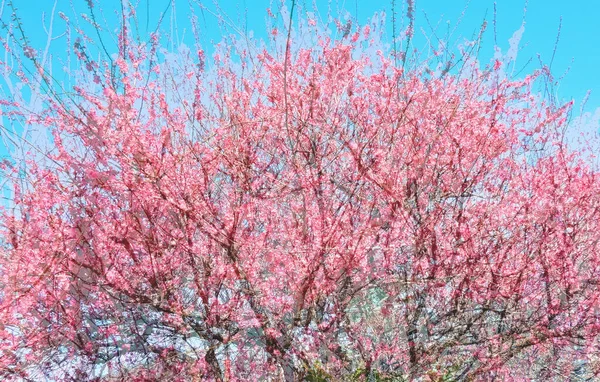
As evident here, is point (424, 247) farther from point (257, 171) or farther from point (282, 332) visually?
point (257, 171)

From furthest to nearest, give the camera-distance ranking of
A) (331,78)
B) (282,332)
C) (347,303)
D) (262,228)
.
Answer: (331,78)
(262,228)
(347,303)
(282,332)

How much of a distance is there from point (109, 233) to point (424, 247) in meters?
3.68

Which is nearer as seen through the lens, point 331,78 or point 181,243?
point 181,243

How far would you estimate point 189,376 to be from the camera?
19.0 ft

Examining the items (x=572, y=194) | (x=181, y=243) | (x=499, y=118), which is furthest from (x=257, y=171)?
(x=572, y=194)

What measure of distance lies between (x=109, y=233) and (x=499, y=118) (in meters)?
5.34

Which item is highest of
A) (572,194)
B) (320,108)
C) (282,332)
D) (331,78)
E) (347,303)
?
(331,78)

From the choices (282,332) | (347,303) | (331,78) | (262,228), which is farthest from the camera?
(331,78)

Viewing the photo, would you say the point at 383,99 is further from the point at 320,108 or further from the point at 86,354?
the point at 86,354

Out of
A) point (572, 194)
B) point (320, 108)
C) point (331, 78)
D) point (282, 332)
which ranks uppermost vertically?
point (331, 78)

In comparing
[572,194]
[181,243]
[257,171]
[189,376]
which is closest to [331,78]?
[257,171]

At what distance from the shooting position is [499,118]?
6641 mm

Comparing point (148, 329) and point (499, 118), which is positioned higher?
point (499, 118)

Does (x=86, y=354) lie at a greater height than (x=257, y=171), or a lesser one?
lesser
